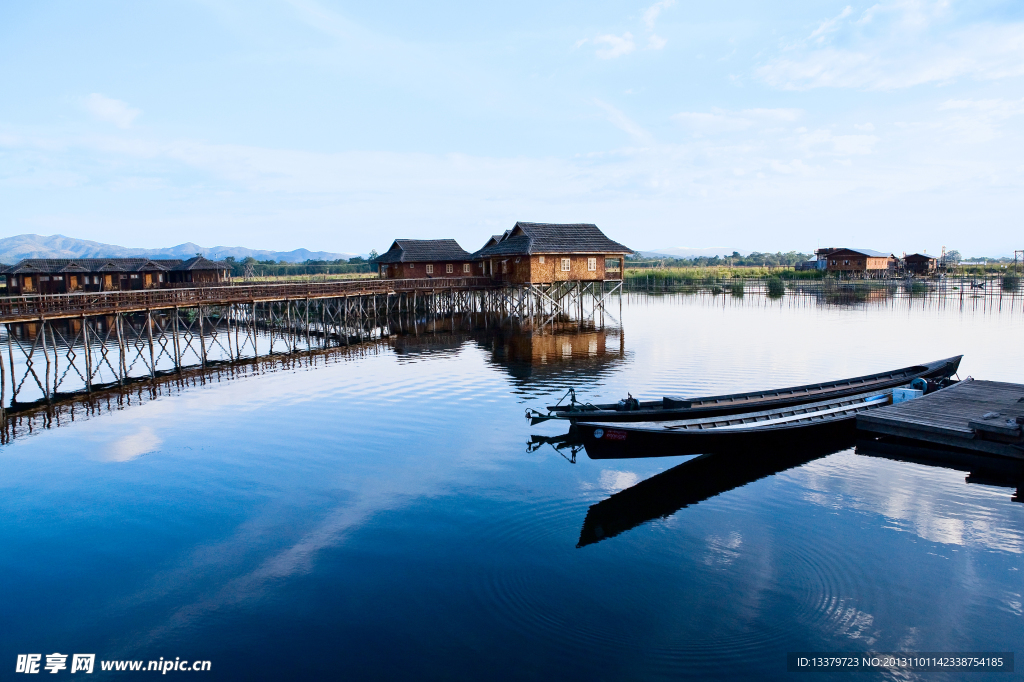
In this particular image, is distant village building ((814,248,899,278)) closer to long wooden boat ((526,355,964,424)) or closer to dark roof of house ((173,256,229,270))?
long wooden boat ((526,355,964,424))

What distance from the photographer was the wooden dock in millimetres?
13211

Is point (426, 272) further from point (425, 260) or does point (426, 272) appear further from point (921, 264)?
point (921, 264)

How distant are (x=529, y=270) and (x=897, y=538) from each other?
113ft

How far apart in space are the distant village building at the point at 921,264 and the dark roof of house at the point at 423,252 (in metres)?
72.0

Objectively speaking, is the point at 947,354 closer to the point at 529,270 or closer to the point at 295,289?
the point at 529,270

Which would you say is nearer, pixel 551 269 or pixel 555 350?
pixel 555 350

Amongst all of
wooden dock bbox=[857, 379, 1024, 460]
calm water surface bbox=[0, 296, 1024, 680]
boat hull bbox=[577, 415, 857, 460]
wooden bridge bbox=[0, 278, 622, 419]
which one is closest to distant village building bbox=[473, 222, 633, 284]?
wooden bridge bbox=[0, 278, 622, 419]

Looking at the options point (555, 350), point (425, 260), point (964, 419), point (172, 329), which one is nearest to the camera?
point (964, 419)

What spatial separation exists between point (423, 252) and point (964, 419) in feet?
146

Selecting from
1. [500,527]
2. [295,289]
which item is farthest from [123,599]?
[295,289]

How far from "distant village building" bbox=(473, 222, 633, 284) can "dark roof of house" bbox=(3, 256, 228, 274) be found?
108ft

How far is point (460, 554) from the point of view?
9.86m

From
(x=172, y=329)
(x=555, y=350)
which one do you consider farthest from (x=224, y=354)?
(x=555, y=350)

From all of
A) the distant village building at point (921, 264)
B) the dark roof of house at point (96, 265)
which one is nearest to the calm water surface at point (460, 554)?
the dark roof of house at point (96, 265)
